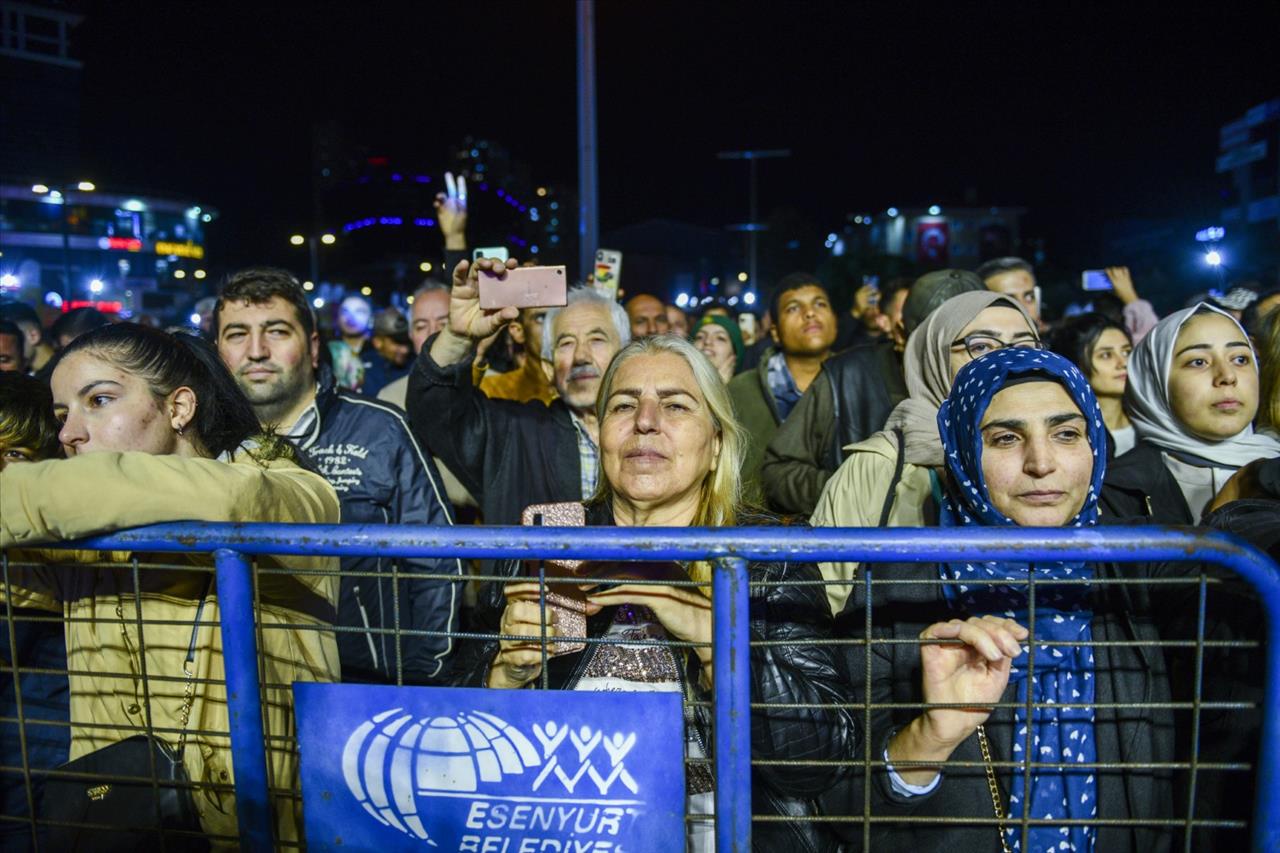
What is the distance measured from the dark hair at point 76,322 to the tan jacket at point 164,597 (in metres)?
5.70

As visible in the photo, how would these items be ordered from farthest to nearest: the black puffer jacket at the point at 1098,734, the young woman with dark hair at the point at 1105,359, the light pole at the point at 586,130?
the light pole at the point at 586,130 < the young woman with dark hair at the point at 1105,359 < the black puffer jacket at the point at 1098,734

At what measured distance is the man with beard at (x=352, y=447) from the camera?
11.2 feet

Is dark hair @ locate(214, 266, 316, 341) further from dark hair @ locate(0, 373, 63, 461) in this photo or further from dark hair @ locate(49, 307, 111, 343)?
dark hair @ locate(49, 307, 111, 343)

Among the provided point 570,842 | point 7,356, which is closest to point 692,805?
point 570,842

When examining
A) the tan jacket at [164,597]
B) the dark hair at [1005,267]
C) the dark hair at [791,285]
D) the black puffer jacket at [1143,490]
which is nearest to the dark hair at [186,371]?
the tan jacket at [164,597]

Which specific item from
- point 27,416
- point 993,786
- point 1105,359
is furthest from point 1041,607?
point 1105,359

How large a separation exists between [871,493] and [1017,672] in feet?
3.51

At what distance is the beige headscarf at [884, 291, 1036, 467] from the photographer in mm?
3068

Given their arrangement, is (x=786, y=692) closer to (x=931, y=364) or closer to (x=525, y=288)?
(x=525, y=288)

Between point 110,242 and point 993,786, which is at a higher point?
point 110,242

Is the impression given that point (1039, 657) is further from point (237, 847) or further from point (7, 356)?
point (7, 356)

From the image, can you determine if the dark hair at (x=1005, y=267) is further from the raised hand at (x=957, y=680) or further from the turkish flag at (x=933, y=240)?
the turkish flag at (x=933, y=240)

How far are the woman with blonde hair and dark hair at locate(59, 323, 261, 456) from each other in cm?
94

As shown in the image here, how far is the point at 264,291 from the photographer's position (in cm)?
361
